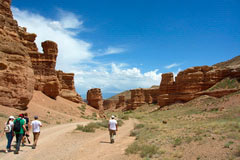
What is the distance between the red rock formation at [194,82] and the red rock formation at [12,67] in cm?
3533

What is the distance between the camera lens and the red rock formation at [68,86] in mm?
42713

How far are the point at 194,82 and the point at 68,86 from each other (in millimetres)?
30352

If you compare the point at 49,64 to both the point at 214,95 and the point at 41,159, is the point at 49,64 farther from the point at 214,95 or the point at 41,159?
the point at 214,95

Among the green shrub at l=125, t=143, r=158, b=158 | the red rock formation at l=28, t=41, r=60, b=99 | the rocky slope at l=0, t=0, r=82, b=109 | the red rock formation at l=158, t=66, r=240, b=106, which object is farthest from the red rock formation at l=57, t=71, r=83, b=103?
the green shrub at l=125, t=143, r=158, b=158

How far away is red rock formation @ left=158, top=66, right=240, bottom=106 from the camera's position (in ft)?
145

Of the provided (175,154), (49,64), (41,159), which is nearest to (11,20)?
(49,64)

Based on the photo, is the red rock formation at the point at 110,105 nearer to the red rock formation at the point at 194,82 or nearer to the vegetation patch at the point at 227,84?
the red rock formation at the point at 194,82

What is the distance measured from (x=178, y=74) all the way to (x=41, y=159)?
48.5m

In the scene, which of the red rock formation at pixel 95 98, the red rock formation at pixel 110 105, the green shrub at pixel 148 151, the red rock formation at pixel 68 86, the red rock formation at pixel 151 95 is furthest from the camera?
the red rock formation at pixel 110 105

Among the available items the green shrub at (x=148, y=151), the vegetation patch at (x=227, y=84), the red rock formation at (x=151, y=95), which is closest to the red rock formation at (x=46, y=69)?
the green shrub at (x=148, y=151)

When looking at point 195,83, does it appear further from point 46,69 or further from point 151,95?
point 46,69

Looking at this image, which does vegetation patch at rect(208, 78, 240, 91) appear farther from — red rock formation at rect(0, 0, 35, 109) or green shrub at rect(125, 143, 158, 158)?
red rock formation at rect(0, 0, 35, 109)

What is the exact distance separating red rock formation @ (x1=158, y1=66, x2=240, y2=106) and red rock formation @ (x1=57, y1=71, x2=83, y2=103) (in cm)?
2323

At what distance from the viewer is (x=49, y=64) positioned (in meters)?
34.5
